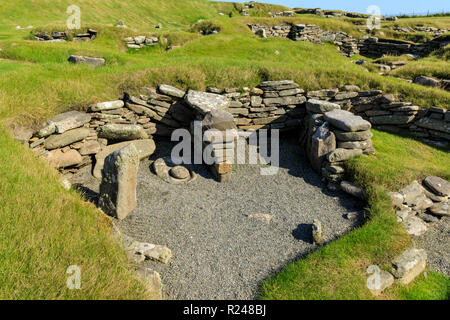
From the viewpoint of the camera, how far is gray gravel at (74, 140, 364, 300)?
5.34 m

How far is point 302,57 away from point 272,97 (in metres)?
8.51

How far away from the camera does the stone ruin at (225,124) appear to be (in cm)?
842

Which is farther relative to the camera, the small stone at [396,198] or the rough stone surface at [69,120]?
the rough stone surface at [69,120]

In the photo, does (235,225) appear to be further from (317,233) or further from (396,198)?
(396,198)

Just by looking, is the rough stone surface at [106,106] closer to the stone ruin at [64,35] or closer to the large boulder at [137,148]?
the large boulder at [137,148]

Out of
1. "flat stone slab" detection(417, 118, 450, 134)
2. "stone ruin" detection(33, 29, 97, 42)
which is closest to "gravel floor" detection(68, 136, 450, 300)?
"flat stone slab" detection(417, 118, 450, 134)

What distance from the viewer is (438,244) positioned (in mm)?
6672

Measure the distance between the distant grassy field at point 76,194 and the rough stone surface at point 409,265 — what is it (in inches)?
7.6

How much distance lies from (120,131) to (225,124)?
12.1ft

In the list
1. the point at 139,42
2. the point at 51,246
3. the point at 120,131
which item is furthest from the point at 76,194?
the point at 139,42

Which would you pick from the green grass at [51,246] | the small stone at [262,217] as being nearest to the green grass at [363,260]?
the small stone at [262,217]

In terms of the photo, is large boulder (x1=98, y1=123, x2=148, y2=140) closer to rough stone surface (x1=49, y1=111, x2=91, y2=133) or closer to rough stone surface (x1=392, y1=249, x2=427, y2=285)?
rough stone surface (x1=49, y1=111, x2=91, y2=133)

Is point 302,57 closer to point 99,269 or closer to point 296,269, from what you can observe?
point 296,269

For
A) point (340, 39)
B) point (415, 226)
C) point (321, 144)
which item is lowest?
point (415, 226)
